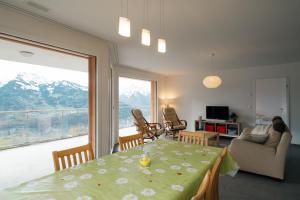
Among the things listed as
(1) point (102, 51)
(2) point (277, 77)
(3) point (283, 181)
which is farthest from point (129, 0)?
(2) point (277, 77)

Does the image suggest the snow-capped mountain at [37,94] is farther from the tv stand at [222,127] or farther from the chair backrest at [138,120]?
the tv stand at [222,127]

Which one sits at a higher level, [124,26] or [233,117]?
[124,26]

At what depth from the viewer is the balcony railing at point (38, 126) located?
439cm

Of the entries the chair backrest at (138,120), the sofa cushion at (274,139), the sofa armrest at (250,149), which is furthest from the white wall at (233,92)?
the sofa armrest at (250,149)

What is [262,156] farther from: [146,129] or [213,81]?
[146,129]

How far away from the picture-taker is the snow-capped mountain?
4.29 metres

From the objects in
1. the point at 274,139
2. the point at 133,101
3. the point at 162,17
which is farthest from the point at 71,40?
the point at 133,101

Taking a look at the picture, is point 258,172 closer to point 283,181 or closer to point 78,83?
point 283,181

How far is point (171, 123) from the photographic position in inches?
215

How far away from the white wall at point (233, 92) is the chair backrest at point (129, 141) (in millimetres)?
4639

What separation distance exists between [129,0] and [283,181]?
351cm

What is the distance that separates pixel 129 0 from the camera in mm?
1895

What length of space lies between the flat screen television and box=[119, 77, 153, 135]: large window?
7.29 ft

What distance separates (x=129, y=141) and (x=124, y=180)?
0.93 m
